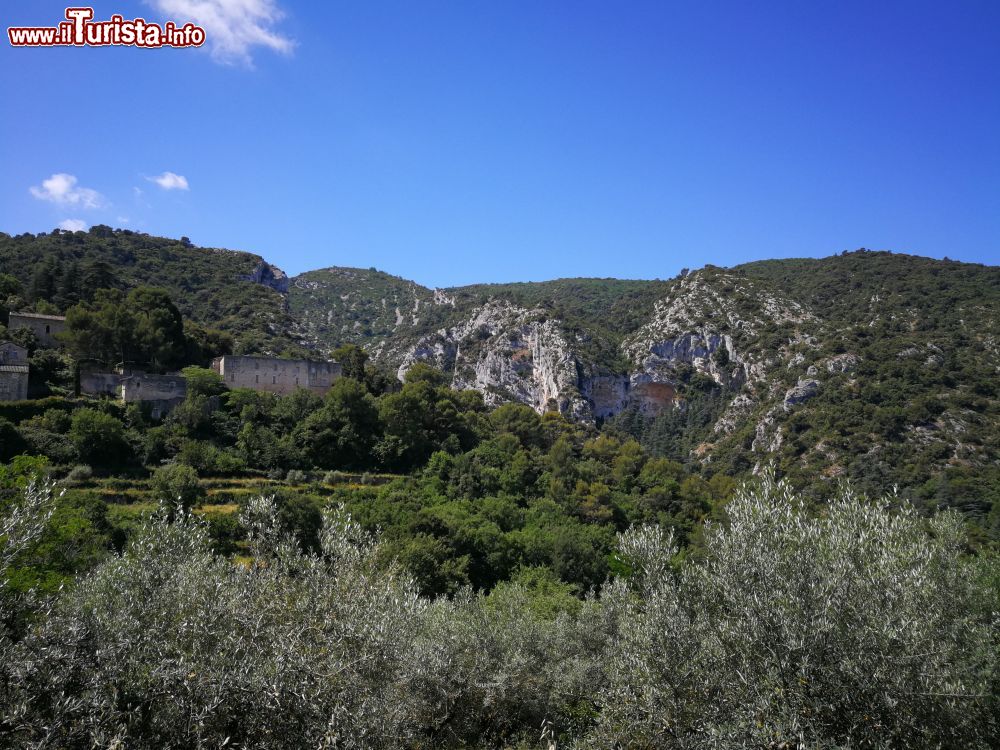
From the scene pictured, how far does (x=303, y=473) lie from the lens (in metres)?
43.7

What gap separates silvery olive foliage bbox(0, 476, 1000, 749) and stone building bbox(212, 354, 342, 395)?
135 ft

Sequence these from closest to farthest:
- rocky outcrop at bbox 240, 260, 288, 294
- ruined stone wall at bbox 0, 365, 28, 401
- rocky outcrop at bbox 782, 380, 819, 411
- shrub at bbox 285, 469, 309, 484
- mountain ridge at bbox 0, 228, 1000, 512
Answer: ruined stone wall at bbox 0, 365, 28, 401 < shrub at bbox 285, 469, 309, 484 < mountain ridge at bbox 0, 228, 1000, 512 < rocky outcrop at bbox 782, 380, 819, 411 < rocky outcrop at bbox 240, 260, 288, 294

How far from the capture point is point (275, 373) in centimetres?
5459

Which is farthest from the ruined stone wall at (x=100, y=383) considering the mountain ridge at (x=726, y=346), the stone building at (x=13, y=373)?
the mountain ridge at (x=726, y=346)

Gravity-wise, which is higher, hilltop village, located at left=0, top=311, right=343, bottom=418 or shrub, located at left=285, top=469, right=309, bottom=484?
hilltop village, located at left=0, top=311, right=343, bottom=418

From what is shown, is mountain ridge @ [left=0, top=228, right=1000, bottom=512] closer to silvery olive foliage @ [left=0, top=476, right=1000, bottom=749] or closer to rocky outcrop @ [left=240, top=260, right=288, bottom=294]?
rocky outcrop @ [left=240, top=260, right=288, bottom=294]

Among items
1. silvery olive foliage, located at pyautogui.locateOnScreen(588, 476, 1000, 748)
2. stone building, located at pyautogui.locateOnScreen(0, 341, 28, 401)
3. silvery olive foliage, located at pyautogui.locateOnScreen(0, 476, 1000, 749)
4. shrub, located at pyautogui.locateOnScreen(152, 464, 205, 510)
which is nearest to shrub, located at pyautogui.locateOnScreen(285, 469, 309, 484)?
shrub, located at pyautogui.locateOnScreen(152, 464, 205, 510)

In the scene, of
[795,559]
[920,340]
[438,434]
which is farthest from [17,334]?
[920,340]

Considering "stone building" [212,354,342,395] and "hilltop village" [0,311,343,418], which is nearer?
"hilltop village" [0,311,343,418]

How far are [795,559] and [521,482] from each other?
131ft

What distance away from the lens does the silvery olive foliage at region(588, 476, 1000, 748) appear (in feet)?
29.6

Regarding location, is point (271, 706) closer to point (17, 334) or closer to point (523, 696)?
point (523, 696)

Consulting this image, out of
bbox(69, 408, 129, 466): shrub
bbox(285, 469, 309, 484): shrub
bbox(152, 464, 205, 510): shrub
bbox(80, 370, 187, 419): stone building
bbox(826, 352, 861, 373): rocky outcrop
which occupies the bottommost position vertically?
bbox(285, 469, 309, 484): shrub

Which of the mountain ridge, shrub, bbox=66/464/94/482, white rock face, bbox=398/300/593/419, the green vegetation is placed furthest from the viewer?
white rock face, bbox=398/300/593/419
